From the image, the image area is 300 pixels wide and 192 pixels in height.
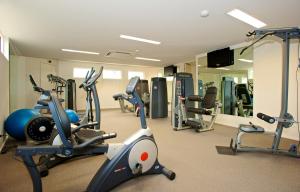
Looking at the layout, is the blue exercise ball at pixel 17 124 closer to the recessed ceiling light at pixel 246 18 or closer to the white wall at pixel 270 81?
the recessed ceiling light at pixel 246 18

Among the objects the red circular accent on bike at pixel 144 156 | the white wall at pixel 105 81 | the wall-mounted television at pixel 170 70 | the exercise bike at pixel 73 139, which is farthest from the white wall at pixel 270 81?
the white wall at pixel 105 81

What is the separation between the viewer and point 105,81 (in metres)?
8.88

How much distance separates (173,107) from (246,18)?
248 cm

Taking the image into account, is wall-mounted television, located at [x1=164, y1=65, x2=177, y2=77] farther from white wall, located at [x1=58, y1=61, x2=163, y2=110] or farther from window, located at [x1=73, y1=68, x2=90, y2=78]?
window, located at [x1=73, y1=68, x2=90, y2=78]

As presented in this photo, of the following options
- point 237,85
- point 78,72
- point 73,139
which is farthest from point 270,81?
point 78,72

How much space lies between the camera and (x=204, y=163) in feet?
7.80

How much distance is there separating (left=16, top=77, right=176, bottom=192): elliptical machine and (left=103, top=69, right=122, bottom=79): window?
7.28 m

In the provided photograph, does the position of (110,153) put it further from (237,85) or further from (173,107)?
(237,85)

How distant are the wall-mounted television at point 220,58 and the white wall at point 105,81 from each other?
4766 mm

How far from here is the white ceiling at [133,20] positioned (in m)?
2.59

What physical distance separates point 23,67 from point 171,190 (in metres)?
7.64

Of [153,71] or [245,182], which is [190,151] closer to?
[245,182]

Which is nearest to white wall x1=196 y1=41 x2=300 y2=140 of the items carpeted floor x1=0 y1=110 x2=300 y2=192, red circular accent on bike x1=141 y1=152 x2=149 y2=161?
carpeted floor x1=0 y1=110 x2=300 y2=192

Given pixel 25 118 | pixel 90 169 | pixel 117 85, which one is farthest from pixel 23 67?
pixel 90 169
